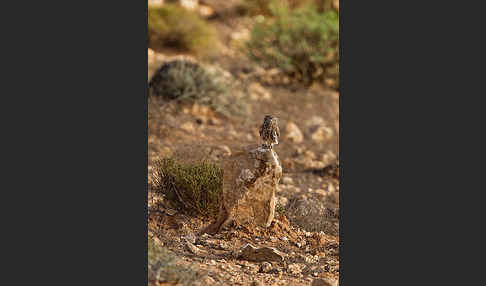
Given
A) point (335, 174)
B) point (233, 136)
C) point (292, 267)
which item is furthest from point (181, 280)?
point (233, 136)

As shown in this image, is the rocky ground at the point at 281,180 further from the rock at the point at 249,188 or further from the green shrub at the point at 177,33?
the green shrub at the point at 177,33

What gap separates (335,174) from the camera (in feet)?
26.8

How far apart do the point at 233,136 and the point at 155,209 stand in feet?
11.1

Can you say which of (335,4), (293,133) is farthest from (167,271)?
(335,4)

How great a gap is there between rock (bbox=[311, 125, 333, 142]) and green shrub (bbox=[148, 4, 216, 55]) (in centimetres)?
339

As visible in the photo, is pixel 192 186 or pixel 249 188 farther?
pixel 192 186

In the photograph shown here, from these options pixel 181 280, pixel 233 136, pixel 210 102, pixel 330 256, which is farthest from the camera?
pixel 210 102

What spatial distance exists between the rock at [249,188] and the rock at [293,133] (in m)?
4.37

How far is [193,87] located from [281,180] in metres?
2.58

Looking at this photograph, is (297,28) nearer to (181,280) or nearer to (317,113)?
(317,113)

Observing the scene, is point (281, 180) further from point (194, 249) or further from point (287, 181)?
point (194, 249)

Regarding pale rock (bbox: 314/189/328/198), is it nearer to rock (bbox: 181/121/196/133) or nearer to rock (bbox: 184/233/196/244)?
rock (bbox: 181/121/196/133)

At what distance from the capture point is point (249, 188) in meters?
5.04

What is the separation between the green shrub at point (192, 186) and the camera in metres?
5.74
